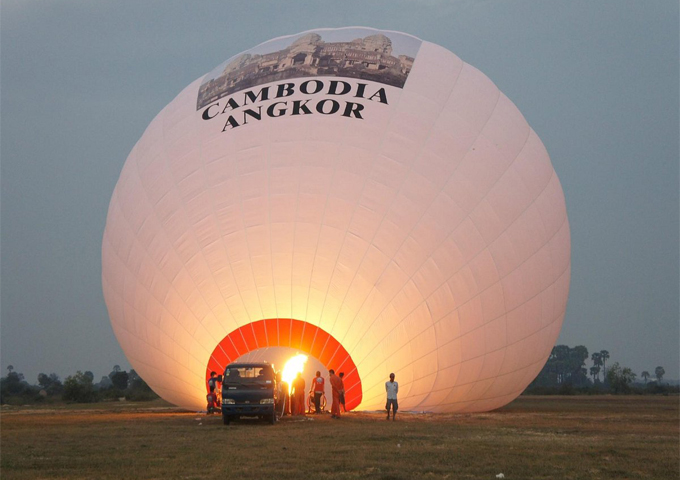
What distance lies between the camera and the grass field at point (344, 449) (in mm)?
7898

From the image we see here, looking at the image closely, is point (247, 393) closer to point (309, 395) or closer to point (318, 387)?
point (318, 387)

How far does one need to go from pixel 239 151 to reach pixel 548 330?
7.02 m

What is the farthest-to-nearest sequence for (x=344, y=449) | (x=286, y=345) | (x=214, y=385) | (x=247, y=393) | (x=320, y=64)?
(x=320, y=64) → (x=214, y=385) → (x=286, y=345) → (x=247, y=393) → (x=344, y=449)

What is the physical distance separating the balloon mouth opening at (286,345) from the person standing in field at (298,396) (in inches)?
16.7

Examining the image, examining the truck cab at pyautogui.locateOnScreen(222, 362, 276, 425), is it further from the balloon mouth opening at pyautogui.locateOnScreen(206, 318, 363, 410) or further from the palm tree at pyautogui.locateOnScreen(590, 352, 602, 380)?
the palm tree at pyautogui.locateOnScreen(590, 352, 602, 380)

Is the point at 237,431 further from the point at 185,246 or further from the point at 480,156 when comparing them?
the point at 480,156

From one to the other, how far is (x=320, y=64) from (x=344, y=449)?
7918mm

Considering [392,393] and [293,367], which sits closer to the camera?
[392,393]

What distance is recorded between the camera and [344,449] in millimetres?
9406

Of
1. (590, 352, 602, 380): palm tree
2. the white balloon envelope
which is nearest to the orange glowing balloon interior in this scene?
the white balloon envelope

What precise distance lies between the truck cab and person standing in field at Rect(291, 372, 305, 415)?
1082mm

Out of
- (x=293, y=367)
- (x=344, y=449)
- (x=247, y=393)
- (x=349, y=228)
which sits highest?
(x=349, y=228)

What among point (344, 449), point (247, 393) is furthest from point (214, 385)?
point (344, 449)

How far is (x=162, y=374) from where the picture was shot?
15.9 meters
